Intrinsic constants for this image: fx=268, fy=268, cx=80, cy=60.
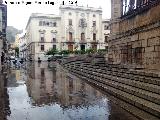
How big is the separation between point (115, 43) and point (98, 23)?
4684cm

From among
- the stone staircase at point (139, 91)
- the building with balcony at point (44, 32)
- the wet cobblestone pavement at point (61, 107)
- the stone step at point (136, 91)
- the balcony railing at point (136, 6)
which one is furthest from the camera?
the building with balcony at point (44, 32)

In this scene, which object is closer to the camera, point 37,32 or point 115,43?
point 115,43

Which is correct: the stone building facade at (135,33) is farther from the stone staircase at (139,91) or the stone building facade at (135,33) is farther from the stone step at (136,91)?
the stone step at (136,91)

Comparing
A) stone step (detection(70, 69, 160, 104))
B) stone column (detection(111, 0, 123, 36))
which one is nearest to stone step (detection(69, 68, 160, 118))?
stone step (detection(70, 69, 160, 104))

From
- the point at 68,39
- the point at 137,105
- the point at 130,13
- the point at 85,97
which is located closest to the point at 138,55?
the point at 130,13

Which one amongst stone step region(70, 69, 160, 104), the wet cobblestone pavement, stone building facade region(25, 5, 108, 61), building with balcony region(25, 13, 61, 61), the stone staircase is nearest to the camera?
the stone staircase

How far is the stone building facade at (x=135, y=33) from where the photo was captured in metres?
13.1

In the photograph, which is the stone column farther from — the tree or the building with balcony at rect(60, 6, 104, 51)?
the building with balcony at rect(60, 6, 104, 51)

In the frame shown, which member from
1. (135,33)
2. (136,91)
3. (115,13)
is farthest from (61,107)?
(115,13)

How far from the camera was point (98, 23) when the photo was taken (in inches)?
2562

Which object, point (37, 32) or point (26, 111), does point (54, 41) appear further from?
point (26, 111)

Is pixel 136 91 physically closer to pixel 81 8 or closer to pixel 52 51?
pixel 52 51

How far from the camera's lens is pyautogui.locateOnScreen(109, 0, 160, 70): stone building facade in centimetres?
1313

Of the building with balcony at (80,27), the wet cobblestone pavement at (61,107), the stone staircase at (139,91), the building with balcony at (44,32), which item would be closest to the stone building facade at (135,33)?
the stone staircase at (139,91)
